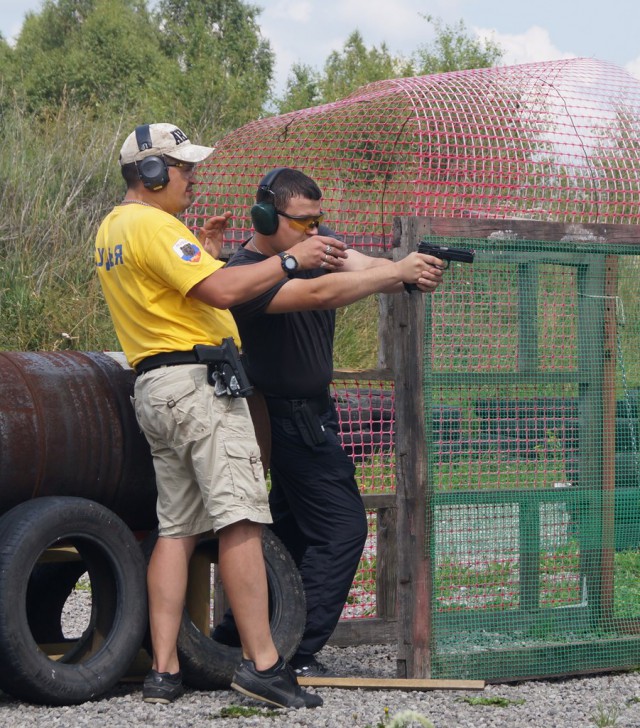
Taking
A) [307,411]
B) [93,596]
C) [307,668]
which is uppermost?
[307,411]

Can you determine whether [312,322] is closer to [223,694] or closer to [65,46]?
[223,694]

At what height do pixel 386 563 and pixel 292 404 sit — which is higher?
pixel 292 404

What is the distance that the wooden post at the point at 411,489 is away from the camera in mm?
5258

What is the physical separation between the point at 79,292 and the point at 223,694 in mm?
9178

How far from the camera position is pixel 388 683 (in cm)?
497

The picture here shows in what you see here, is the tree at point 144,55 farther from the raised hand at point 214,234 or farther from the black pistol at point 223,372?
the black pistol at point 223,372

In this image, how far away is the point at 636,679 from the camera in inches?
222

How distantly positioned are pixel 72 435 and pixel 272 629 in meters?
1.17

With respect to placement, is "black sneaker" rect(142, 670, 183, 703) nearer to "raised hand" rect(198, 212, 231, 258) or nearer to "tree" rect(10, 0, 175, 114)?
"raised hand" rect(198, 212, 231, 258)

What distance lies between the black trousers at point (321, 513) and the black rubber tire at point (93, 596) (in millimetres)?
766

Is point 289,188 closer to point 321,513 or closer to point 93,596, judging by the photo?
point 321,513

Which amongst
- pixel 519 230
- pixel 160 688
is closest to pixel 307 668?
pixel 160 688

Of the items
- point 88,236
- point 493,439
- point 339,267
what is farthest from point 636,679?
point 88,236

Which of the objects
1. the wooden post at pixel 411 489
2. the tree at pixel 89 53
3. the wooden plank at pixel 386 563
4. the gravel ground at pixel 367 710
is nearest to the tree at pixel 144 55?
the tree at pixel 89 53
